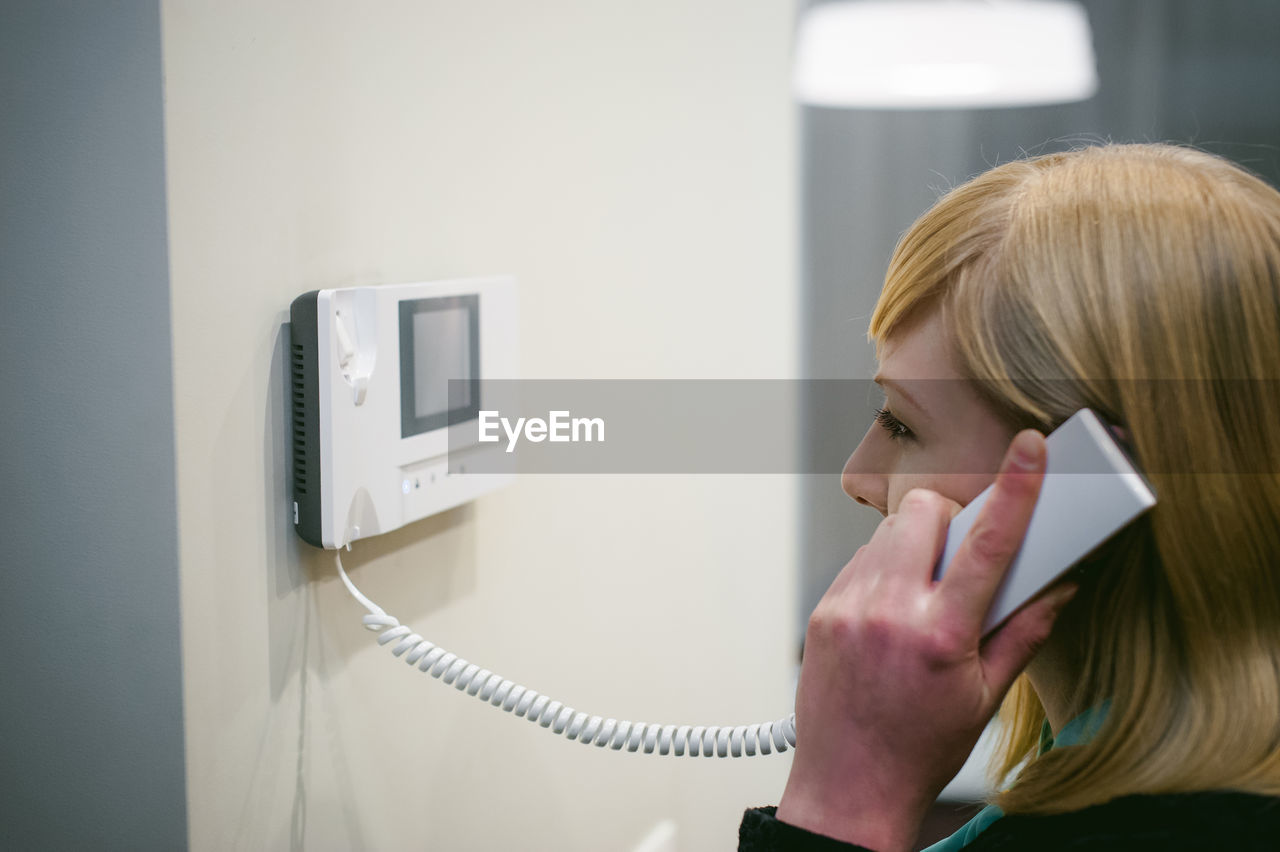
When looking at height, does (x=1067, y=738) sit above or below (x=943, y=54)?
below

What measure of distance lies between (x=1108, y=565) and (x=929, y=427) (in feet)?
0.52

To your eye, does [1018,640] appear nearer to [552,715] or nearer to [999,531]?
[999,531]

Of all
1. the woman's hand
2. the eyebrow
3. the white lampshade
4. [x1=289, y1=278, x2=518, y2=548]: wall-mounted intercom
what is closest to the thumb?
the woman's hand

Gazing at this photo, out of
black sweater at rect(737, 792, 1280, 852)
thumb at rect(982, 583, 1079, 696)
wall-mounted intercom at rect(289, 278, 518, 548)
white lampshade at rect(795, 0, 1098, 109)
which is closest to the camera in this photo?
black sweater at rect(737, 792, 1280, 852)

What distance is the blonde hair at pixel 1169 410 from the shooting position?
0.64 m

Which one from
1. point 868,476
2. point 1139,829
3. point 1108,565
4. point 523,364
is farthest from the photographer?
point 523,364

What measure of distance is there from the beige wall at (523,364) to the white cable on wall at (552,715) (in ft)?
0.18

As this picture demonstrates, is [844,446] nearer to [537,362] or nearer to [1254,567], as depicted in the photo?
[537,362]

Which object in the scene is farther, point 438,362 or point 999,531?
point 438,362

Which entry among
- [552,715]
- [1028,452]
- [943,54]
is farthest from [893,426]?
[943,54]

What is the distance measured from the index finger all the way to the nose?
0.15 metres

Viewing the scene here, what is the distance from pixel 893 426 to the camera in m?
0.80

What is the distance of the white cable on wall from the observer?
86cm

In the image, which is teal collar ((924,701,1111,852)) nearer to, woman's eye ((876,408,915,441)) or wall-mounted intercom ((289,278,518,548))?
woman's eye ((876,408,915,441))
